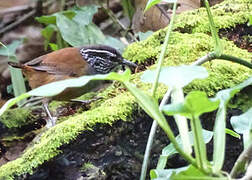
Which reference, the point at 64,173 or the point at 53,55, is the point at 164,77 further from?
the point at 53,55

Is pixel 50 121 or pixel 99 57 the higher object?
→ pixel 99 57

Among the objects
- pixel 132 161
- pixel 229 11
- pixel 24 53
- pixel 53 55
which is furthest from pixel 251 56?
pixel 24 53

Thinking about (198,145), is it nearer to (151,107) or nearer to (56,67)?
(151,107)

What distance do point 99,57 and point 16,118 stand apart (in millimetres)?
991

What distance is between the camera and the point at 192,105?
95 centimetres

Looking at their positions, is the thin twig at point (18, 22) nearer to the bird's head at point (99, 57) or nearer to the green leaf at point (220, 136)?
the bird's head at point (99, 57)

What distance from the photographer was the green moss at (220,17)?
2699 millimetres

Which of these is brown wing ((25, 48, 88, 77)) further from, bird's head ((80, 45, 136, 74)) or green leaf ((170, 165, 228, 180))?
green leaf ((170, 165, 228, 180))

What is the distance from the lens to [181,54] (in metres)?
2.50

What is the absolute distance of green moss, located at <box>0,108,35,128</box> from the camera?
2.96 m

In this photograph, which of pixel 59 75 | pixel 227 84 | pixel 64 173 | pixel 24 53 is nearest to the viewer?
pixel 64 173

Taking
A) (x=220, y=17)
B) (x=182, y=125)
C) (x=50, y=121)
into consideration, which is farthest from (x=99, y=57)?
(x=182, y=125)

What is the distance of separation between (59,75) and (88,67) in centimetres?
30

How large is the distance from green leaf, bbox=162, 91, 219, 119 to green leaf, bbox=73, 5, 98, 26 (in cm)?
322
